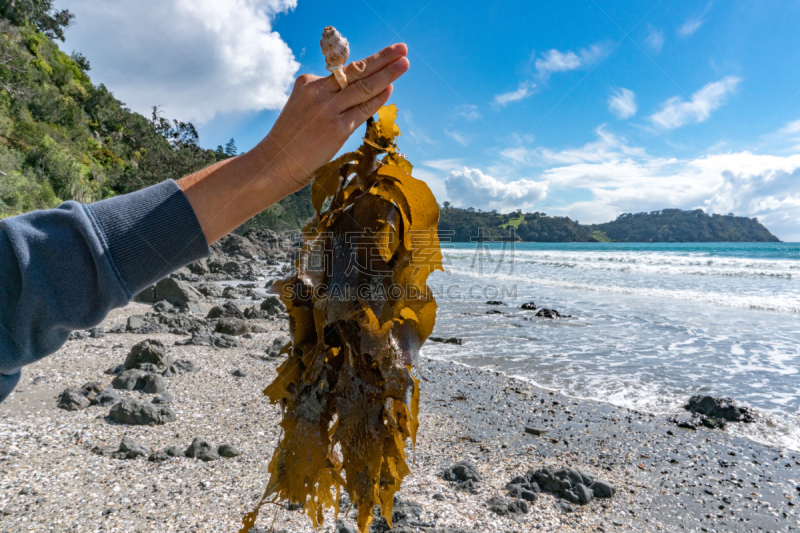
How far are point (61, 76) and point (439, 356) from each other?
4895 centimetres

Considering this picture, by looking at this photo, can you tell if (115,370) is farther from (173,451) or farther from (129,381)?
(173,451)

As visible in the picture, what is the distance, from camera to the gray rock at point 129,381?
4.62m

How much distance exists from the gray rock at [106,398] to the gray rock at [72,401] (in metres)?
0.08

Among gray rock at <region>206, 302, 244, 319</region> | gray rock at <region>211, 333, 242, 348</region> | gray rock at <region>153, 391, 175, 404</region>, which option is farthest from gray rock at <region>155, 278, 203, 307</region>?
gray rock at <region>153, 391, 175, 404</region>

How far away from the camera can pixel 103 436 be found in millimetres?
3475

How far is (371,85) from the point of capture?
1.25 m

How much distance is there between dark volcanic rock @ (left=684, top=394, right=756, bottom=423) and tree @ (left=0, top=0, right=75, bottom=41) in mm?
51110

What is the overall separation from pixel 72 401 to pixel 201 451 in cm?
169

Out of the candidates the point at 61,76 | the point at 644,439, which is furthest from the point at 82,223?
the point at 61,76

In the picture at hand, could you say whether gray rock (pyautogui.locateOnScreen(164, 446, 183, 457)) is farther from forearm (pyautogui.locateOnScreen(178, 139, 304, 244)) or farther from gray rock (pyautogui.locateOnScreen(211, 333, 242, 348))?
gray rock (pyautogui.locateOnScreen(211, 333, 242, 348))

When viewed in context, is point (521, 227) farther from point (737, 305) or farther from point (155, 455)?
point (155, 455)

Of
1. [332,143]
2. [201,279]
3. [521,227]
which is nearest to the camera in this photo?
[332,143]

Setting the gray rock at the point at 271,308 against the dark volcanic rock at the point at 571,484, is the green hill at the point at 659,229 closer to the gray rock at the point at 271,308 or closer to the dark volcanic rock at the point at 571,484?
the gray rock at the point at 271,308

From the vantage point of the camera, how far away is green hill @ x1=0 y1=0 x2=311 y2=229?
78.3 feet
